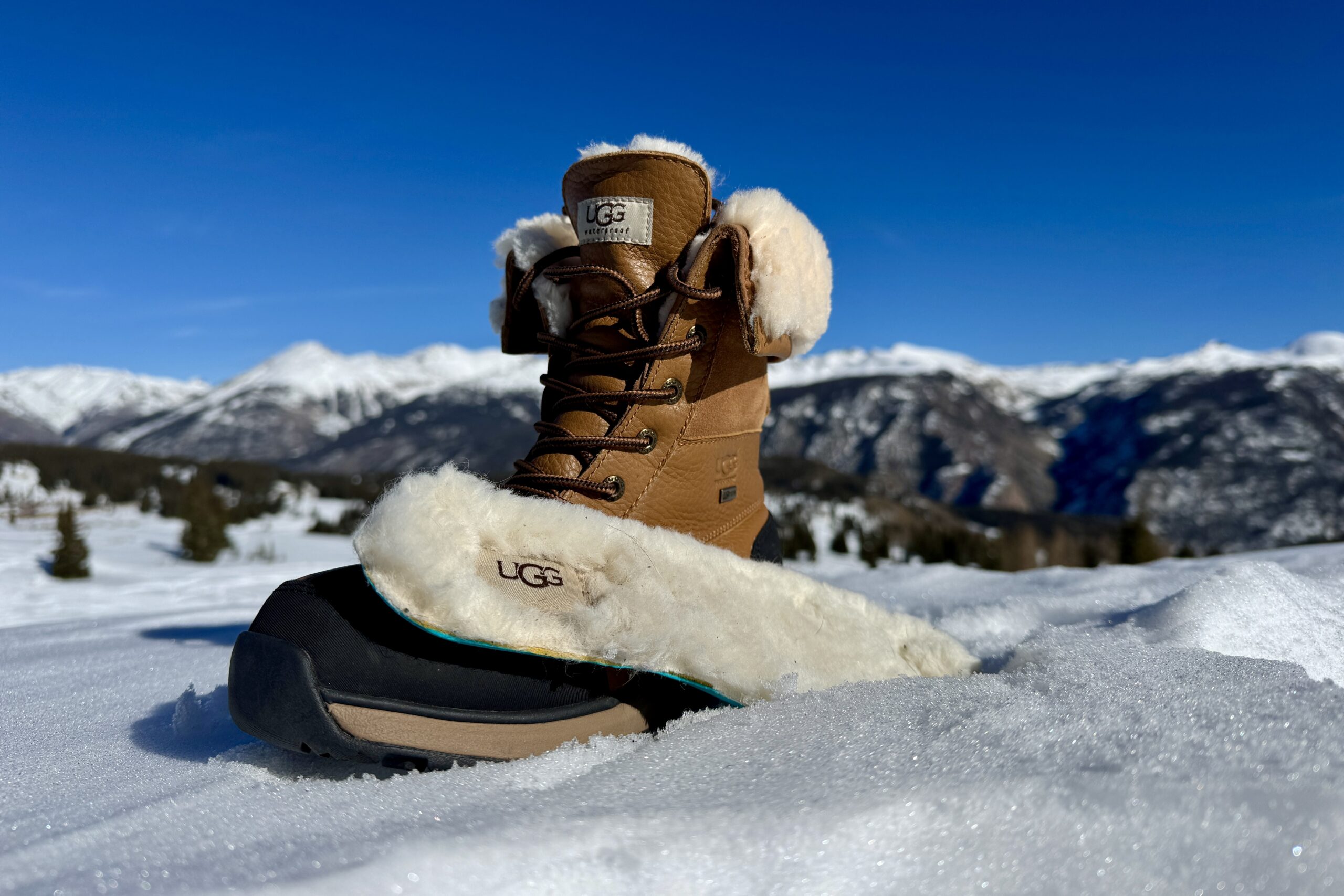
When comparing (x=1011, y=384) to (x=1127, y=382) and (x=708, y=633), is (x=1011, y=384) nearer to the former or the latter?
(x=1127, y=382)

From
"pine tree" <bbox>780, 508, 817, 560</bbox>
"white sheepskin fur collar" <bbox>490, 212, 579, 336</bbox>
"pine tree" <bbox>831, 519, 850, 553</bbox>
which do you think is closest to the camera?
"white sheepskin fur collar" <bbox>490, 212, 579, 336</bbox>

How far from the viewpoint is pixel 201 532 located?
28.9 ft

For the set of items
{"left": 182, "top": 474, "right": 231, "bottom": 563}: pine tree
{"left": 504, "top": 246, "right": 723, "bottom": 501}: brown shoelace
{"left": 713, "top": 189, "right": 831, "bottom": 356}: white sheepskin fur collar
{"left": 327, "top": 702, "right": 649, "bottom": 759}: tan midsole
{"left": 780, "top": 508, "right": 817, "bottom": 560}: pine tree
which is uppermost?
{"left": 713, "top": 189, "right": 831, "bottom": 356}: white sheepskin fur collar

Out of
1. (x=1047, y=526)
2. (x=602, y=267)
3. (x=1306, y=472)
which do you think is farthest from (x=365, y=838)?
(x=1306, y=472)

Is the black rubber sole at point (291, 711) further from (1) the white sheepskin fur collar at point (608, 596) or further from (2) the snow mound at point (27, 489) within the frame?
(2) the snow mound at point (27, 489)

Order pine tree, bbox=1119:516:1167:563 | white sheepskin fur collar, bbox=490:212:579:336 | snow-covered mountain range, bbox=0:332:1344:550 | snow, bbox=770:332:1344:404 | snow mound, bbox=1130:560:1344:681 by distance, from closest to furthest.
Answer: snow mound, bbox=1130:560:1344:681 → white sheepskin fur collar, bbox=490:212:579:336 → pine tree, bbox=1119:516:1167:563 → snow-covered mountain range, bbox=0:332:1344:550 → snow, bbox=770:332:1344:404

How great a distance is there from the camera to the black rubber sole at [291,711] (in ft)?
3.04

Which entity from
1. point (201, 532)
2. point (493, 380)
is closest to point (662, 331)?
point (201, 532)

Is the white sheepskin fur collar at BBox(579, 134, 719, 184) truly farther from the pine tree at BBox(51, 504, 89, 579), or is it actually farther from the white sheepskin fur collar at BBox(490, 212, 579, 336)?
the pine tree at BBox(51, 504, 89, 579)

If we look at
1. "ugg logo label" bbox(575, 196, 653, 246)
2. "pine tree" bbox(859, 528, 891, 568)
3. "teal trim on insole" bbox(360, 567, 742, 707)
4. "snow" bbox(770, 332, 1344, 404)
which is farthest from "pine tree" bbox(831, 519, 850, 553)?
"snow" bbox(770, 332, 1344, 404)

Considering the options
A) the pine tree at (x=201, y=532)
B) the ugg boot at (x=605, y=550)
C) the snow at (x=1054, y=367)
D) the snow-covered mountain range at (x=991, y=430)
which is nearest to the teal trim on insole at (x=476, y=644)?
the ugg boot at (x=605, y=550)

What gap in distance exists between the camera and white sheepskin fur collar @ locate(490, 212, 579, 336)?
1527 millimetres

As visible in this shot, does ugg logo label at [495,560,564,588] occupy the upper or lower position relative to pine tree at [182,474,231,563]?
upper

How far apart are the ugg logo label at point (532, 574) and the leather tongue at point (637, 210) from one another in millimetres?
583
